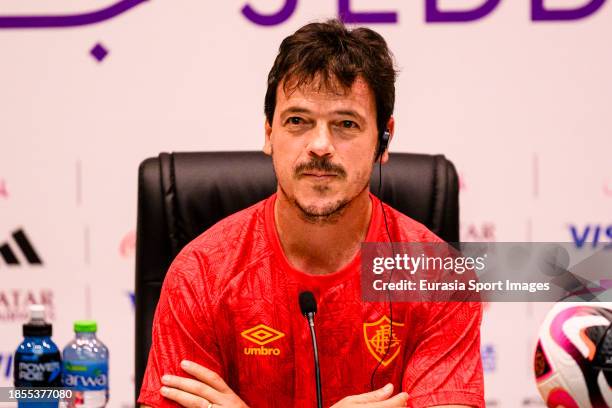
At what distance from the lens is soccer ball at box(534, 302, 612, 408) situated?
1029mm

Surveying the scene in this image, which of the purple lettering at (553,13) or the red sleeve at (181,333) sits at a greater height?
the purple lettering at (553,13)

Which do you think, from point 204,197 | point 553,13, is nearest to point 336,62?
point 204,197

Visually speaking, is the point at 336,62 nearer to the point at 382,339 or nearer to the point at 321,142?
the point at 321,142

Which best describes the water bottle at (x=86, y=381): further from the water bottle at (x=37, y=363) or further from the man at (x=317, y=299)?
the man at (x=317, y=299)

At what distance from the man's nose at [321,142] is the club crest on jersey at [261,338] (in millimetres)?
346

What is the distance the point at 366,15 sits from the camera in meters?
2.48

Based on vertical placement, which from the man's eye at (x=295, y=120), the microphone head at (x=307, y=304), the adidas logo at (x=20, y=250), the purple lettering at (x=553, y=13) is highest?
the purple lettering at (x=553, y=13)

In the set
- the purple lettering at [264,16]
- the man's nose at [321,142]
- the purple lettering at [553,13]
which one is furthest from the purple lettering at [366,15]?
the man's nose at [321,142]

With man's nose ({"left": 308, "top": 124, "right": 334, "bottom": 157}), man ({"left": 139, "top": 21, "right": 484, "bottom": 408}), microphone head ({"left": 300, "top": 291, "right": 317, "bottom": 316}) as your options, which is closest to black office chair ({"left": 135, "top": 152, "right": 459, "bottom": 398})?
man ({"left": 139, "top": 21, "right": 484, "bottom": 408})

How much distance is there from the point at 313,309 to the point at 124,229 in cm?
133

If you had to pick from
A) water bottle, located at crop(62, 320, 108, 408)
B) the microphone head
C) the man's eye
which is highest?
the man's eye

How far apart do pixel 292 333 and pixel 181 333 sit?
0.69 ft

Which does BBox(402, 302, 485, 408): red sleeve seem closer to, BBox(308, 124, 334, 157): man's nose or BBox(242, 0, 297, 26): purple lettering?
BBox(308, 124, 334, 157): man's nose

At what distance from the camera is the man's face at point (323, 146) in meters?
1.56
